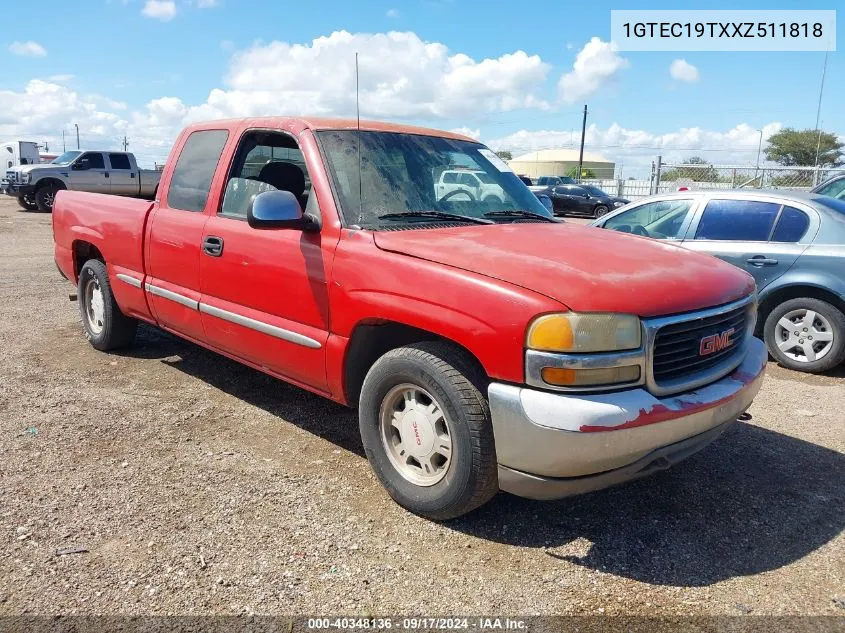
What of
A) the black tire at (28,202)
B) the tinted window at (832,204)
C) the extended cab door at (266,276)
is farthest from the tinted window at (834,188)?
the black tire at (28,202)

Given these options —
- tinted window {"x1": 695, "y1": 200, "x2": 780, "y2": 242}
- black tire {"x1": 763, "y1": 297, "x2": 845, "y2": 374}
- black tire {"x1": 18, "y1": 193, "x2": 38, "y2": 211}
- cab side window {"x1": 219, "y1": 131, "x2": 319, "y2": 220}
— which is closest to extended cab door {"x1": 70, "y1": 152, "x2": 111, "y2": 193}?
black tire {"x1": 18, "y1": 193, "x2": 38, "y2": 211}

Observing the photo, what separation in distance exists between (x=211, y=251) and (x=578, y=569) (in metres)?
2.81

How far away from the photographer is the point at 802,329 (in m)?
5.91

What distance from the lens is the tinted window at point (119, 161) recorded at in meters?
21.4

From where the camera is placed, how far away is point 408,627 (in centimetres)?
254

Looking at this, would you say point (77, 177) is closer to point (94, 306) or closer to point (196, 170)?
point (94, 306)

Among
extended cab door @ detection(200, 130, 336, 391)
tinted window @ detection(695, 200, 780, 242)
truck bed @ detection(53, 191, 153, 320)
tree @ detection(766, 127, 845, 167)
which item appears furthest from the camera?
tree @ detection(766, 127, 845, 167)

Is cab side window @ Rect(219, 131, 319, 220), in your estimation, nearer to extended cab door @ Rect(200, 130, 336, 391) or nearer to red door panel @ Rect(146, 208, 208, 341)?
extended cab door @ Rect(200, 130, 336, 391)

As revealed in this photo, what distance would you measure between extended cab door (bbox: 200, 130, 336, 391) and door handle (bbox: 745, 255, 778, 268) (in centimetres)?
403

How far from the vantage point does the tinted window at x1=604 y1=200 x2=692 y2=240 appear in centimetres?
658

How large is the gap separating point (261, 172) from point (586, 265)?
7.55 feet

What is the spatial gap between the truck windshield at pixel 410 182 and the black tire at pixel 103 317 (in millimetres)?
2712

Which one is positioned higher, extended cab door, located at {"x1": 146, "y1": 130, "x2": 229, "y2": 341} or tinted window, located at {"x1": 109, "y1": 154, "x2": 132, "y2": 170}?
tinted window, located at {"x1": 109, "y1": 154, "x2": 132, "y2": 170}

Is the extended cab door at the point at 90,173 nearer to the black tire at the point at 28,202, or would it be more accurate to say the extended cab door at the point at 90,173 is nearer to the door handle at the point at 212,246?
the black tire at the point at 28,202
